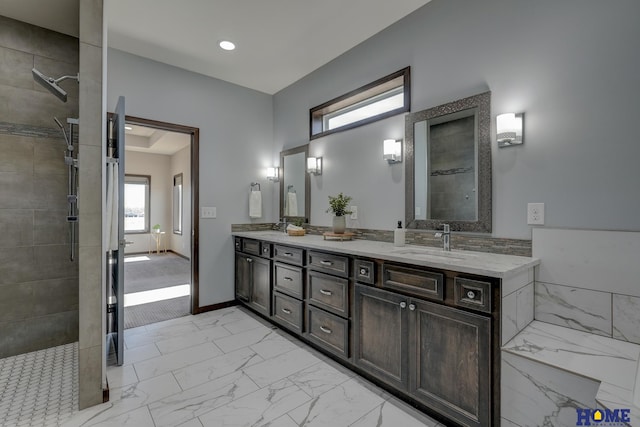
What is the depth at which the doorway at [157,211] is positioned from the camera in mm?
5215

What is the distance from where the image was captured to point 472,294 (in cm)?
150

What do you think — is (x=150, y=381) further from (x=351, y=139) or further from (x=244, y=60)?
(x=244, y=60)

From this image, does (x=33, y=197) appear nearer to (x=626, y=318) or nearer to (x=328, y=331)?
(x=328, y=331)

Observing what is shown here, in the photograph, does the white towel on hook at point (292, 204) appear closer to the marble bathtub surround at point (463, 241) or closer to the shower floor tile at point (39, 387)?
the marble bathtub surround at point (463, 241)

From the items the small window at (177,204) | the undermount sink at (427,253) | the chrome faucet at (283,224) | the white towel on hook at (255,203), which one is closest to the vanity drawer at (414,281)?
the undermount sink at (427,253)

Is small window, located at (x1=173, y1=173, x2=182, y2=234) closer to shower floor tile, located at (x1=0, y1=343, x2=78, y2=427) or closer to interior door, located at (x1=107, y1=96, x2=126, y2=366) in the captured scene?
shower floor tile, located at (x1=0, y1=343, x2=78, y2=427)

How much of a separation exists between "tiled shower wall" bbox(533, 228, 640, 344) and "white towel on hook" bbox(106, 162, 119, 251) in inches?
114

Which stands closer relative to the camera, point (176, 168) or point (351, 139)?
point (351, 139)

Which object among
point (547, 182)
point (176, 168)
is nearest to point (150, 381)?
point (547, 182)

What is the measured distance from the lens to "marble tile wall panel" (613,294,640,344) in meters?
1.46

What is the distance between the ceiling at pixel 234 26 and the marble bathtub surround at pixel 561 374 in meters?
2.50

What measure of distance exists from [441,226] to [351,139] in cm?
130

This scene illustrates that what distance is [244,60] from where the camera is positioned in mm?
3229

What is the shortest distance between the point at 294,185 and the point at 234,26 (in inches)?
71.1
